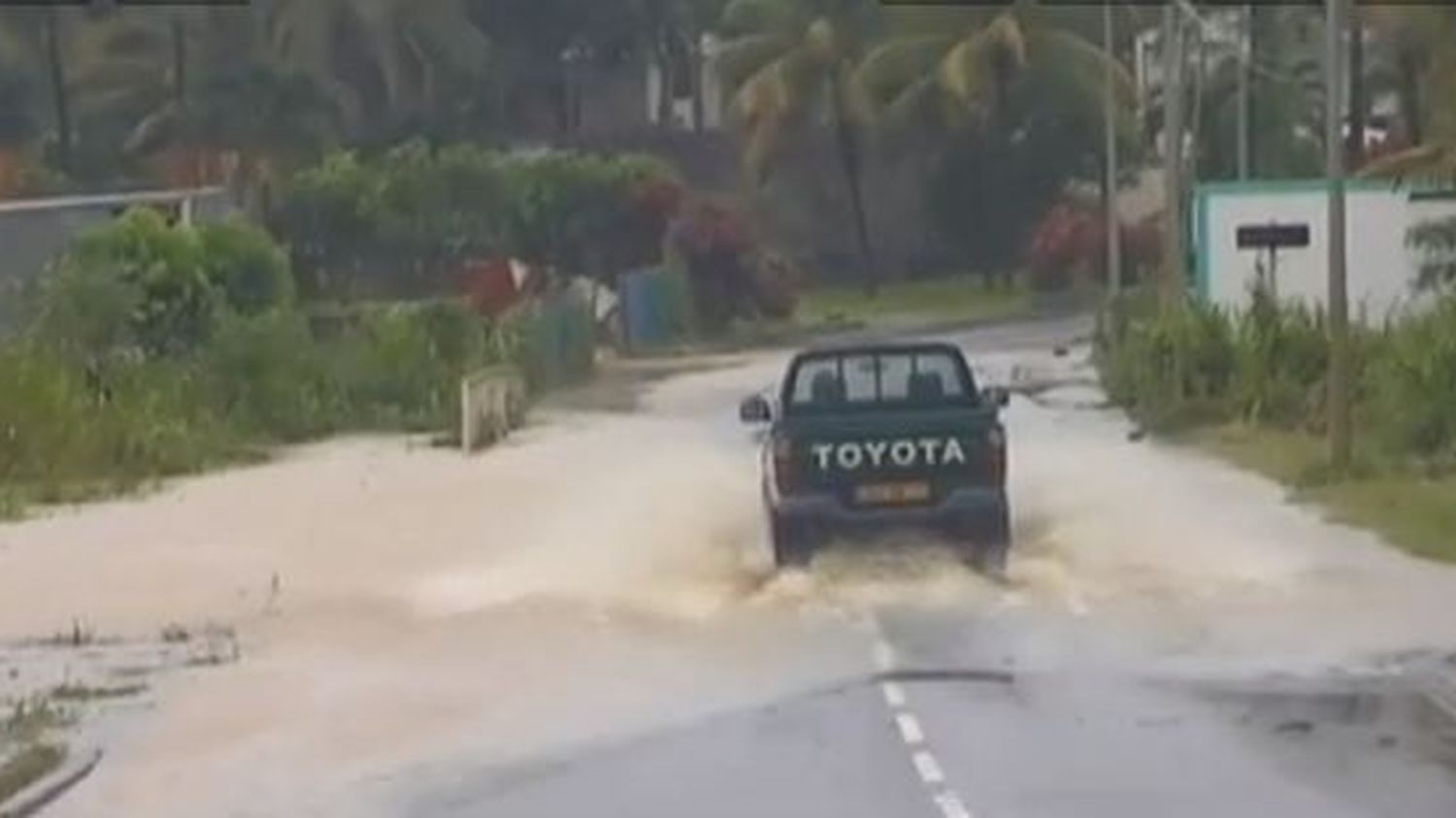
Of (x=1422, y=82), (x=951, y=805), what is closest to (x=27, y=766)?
(x=951, y=805)

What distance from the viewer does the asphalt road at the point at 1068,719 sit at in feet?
57.2

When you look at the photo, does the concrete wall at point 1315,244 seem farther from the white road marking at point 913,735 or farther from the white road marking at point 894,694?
the white road marking at point 894,694

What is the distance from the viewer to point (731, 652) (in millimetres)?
24812

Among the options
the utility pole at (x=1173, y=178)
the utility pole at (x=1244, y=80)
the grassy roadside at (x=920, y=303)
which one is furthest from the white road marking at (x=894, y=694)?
the grassy roadside at (x=920, y=303)

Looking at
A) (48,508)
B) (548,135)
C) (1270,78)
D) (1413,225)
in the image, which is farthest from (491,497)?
(548,135)

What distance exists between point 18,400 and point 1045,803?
94.5 ft

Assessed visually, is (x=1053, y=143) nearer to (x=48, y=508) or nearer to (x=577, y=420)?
(x=577, y=420)

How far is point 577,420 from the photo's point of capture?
55.1 meters

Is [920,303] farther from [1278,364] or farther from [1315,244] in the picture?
[1278,364]

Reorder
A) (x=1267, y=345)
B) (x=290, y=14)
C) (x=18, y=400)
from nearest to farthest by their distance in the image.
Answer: (x=18, y=400)
(x=1267, y=345)
(x=290, y=14)

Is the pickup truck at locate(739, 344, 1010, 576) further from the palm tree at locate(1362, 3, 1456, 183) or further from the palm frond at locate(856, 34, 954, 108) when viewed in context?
the palm frond at locate(856, 34, 954, 108)

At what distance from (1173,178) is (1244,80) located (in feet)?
45.8

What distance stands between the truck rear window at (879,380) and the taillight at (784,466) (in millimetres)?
663

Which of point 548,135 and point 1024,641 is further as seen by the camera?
point 548,135
